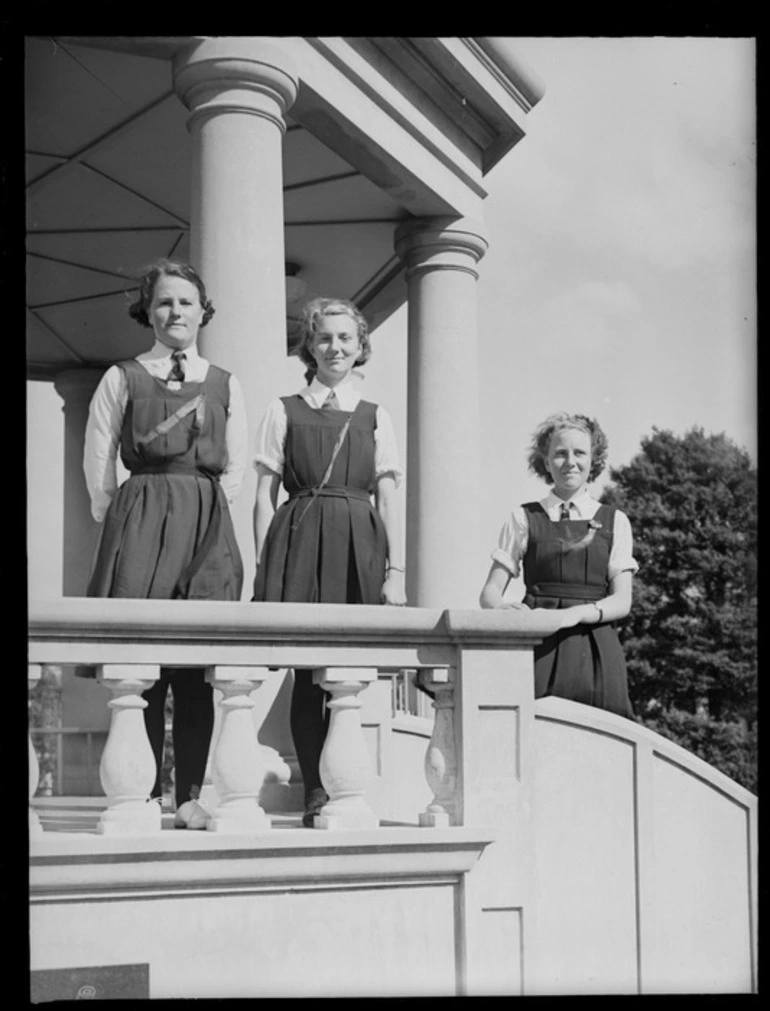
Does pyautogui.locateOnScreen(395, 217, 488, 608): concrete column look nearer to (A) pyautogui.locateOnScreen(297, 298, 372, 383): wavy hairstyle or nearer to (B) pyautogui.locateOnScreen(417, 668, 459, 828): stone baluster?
(A) pyautogui.locateOnScreen(297, 298, 372, 383): wavy hairstyle

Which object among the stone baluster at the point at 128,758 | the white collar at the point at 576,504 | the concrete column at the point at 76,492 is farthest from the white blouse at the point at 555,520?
the concrete column at the point at 76,492

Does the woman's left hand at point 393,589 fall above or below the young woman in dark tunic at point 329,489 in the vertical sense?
below

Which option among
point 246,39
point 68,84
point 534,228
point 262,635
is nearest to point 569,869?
point 262,635

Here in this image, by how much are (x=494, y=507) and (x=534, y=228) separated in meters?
3.94

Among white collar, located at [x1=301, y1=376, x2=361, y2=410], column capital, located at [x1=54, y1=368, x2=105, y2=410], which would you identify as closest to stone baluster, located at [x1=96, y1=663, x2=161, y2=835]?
white collar, located at [x1=301, y1=376, x2=361, y2=410]

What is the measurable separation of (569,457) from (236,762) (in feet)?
11.2

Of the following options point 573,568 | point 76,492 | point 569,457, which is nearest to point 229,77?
point 569,457

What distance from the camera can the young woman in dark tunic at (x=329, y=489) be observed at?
29.6 ft

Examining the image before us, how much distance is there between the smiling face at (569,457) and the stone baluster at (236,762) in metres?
3.11

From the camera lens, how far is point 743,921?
846 cm

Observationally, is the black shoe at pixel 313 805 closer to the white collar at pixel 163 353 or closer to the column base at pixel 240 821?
the column base at pixel 240 821

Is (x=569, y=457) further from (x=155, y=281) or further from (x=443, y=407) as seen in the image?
(x=443, y=407)

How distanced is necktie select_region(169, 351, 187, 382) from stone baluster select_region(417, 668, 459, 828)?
6.51 ft
